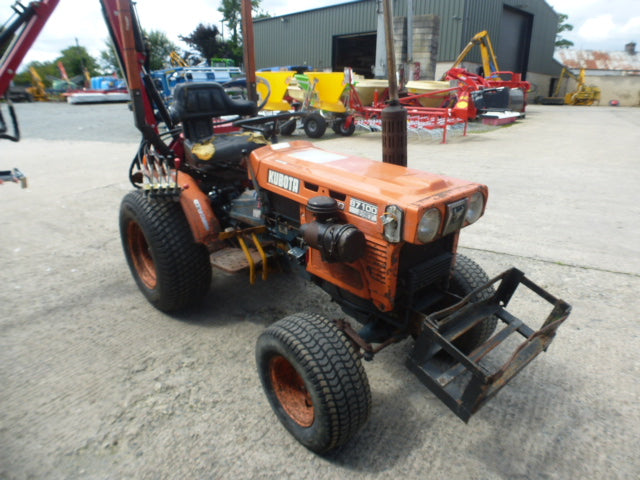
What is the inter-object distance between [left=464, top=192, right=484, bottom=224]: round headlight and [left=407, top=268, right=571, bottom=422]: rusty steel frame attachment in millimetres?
305

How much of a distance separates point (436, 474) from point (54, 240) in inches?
151

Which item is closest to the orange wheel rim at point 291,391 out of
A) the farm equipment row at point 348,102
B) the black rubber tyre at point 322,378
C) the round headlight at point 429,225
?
the black rubber tyre at point 322,378

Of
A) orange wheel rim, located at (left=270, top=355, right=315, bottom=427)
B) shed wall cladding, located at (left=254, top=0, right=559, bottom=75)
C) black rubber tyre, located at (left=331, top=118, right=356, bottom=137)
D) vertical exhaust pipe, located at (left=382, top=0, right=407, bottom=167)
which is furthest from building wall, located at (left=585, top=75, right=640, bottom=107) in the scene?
orange wheel rim, located at (left=270, top=355, right=315, bottom=427)

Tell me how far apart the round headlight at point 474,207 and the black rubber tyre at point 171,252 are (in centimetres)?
151

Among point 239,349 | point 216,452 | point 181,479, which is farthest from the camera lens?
point 239,349

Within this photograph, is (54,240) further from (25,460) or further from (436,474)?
(436,474)

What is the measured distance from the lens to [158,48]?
37.9 m

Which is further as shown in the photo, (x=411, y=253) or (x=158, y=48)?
(x=158, y=48)

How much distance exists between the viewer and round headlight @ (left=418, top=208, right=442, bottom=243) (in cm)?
157

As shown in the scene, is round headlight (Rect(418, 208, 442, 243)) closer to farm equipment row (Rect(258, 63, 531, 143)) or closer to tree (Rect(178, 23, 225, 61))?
farm equipment row (Rect(258, 63, 531, 143))

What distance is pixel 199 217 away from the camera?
7.90 ft

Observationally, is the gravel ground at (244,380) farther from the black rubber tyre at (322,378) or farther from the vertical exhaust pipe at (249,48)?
the vertical exhaust pipe at (249,48)

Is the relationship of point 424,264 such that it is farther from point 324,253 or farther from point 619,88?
point 619,88

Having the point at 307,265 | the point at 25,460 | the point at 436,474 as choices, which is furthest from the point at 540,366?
the point at 25,460
